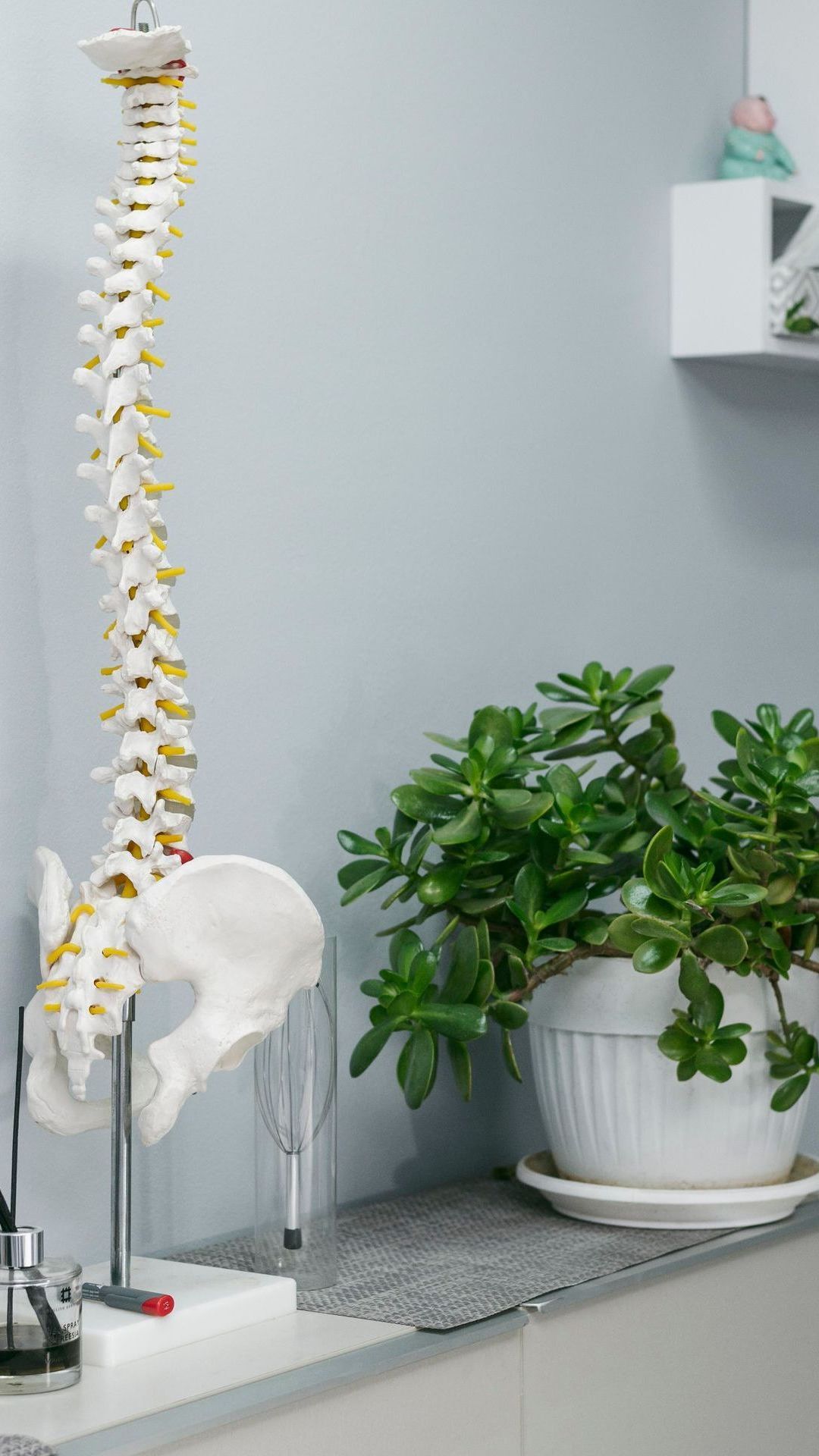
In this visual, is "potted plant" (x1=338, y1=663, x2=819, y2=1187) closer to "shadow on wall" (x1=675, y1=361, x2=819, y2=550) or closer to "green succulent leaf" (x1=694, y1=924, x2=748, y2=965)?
"green succulent leaf" (x1=694, y1=924, x2=748, y2=965)

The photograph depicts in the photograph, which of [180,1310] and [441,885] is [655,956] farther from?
[180,1310]

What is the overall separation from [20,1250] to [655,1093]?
21.0 inches

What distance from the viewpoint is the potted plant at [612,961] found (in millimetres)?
1330

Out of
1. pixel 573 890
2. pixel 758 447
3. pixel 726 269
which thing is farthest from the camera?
pixel 758 447

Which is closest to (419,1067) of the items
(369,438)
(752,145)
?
(369,438)

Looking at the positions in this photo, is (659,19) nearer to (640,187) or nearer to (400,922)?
(640,187)

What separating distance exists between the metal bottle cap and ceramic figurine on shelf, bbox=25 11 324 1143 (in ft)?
0.31

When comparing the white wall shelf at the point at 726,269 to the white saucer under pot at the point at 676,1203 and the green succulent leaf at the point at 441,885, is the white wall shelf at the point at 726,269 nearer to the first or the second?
the green succulent leaf at the point at 441,885

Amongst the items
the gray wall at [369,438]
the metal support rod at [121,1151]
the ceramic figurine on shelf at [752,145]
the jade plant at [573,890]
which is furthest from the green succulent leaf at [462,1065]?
the ceramic figurine on shelf at [752,145]

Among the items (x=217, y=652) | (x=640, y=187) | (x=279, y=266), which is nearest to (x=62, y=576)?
(x=217, y=652)

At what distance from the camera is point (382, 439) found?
4.96ft

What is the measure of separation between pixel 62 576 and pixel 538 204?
2.20 ft

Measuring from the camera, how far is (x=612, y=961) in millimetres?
1384

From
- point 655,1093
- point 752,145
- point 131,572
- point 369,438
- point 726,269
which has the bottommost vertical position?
point 655,1093
